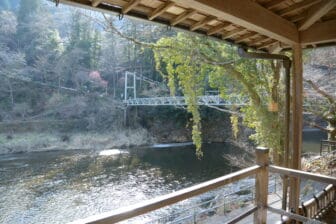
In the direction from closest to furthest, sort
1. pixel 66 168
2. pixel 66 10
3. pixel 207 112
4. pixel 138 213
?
pixel 138 213 → pixel 66 168 → pixel 207 112 → pixel 66 10

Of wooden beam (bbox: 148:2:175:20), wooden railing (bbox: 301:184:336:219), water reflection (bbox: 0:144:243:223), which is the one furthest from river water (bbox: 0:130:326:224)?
wooden beam (bbox: 148:2:175:20)

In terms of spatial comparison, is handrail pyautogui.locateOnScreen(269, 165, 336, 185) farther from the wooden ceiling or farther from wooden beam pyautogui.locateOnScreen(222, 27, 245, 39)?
wooden beam pyautogui.locateOnScreen(222, 27, 245, 39)

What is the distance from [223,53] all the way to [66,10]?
2315 cm

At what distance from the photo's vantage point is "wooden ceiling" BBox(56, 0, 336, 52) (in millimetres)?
1684

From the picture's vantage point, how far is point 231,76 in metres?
6.23

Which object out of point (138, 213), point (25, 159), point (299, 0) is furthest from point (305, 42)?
point (25, 159)

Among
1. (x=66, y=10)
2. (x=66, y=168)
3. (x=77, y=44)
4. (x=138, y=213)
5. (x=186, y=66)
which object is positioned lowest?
(x=66, y=168)

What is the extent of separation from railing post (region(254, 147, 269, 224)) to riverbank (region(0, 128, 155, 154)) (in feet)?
51.6

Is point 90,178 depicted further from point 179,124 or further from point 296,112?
point 296,112

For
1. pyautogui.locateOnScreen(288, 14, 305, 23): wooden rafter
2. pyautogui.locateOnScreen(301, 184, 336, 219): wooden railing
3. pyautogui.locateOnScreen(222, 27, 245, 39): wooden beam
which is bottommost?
pyautogui.locateOnScreen(301, 184, 336, 219): wooden railing

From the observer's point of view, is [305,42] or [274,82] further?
[274,82]

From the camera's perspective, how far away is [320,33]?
262 cm

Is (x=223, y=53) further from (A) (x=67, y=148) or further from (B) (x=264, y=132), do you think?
(A) (x=67, y=148)

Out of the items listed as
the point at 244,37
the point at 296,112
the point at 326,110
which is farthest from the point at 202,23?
the point at 326,110
